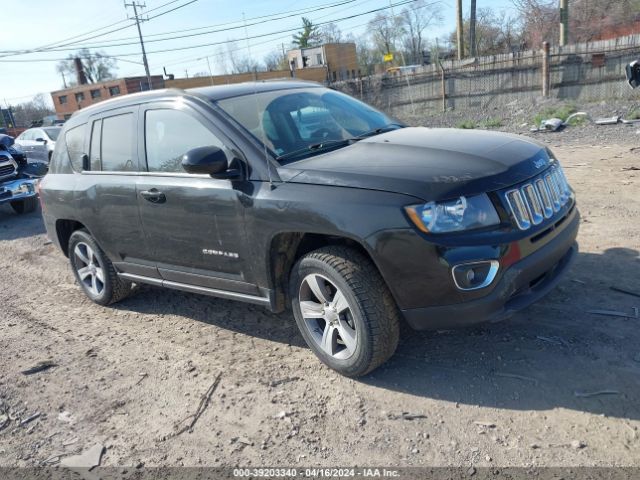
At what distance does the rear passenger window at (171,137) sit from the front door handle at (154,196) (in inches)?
6.9

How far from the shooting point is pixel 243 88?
13.9ft

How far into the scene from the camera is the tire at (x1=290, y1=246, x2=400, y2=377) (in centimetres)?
313

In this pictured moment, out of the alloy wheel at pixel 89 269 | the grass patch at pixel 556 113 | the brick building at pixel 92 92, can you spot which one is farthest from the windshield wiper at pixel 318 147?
the brick building at pixel 92 92

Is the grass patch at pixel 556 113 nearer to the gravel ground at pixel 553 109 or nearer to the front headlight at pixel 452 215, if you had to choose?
the gravel ground at pixel 553 109

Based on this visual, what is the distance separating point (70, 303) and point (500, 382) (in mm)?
4364

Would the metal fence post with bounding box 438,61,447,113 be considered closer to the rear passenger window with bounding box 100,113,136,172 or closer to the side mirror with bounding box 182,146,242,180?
the rear passenger window with bounding box 100,113,136,172

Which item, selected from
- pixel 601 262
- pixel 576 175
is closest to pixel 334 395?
pixel 601 262

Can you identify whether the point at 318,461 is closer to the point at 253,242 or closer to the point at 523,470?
the point at 523,470

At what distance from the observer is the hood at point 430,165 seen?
115 inches

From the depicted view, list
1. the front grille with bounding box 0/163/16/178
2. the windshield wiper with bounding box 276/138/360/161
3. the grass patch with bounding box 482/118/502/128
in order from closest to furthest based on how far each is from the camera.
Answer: the windshield wiper with bounding box 276/138/360/161
the front grille with bounding box 0/163/16/178
the grass patch with bounding box 482/118/502/128

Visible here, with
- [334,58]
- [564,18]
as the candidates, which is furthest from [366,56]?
[564,18]

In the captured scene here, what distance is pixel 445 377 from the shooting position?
3.34 metres

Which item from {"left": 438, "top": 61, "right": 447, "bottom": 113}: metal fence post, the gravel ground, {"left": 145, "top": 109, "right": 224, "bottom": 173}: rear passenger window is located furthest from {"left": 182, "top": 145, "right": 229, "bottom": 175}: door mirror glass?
{"left": 438, "top": 61, "right": 447, "bottom": 113}: metal fence post

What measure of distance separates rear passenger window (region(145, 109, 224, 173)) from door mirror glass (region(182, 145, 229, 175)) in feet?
1.00
